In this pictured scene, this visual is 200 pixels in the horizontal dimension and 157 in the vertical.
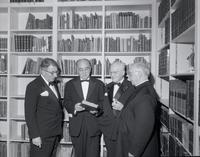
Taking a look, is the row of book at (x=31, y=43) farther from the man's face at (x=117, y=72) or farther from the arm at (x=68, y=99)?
the man's face at (x=117, y=72)

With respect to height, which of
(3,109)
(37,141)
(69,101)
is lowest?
(37,141)

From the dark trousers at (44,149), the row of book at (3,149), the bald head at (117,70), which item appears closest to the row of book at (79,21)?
the bald head at (117,70)

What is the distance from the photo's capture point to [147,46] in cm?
441

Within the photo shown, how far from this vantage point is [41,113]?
3.43 meters

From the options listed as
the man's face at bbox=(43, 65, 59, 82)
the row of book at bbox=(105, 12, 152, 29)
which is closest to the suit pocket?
the man's face at bbox=(43, 65, 59, 82)

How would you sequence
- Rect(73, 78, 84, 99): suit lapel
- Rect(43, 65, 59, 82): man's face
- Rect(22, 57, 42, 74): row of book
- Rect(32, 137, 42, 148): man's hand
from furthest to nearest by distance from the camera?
Rect(22, 57, 42, 74): row of book
Rect(73, 78, 84, 99): suit lapel
Rect(43, 65, 59, 82): man's face
Rect(32, 137, 42, 148): man's hand

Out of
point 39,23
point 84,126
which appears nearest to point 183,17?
point 84,126

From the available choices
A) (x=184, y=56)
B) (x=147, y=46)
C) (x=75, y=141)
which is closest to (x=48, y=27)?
(x=147, y=46)

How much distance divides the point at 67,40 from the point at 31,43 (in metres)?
0.65

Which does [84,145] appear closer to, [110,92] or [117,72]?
[110,92]

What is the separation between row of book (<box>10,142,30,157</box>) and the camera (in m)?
4.66

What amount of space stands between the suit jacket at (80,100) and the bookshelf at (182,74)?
968 mm

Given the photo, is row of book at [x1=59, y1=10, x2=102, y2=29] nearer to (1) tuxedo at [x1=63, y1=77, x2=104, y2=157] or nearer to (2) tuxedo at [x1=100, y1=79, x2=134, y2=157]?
(1) tuxedo at [x1=63, y1=77, x2=104, y2=157]

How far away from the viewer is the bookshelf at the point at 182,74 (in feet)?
7.16
